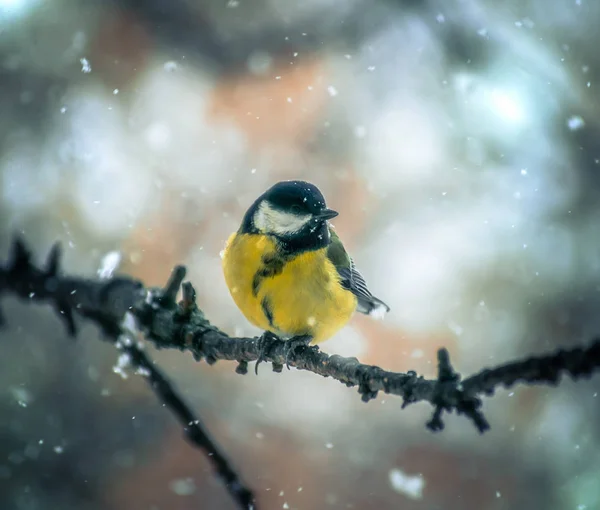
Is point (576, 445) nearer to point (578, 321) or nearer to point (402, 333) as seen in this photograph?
point (578, 321)

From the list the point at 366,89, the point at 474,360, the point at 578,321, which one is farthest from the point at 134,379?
the point at 578,321

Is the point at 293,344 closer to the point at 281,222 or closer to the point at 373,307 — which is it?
the point at 281,222

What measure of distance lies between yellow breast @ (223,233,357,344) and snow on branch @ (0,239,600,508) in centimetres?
24

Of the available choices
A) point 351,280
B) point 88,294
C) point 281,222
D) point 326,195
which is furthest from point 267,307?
point 326,195

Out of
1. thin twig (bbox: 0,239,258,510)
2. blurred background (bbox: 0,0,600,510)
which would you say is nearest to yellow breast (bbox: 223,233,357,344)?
thin twig (bbox: 0,239,258,510)

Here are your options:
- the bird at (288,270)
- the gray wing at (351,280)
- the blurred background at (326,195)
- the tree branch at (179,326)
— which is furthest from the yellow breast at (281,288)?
the blurred background at (326,195)

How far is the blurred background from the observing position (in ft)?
16.1

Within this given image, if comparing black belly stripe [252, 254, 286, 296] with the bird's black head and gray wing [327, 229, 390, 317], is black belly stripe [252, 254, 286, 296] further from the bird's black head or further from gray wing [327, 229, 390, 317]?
gray wing [327, 229, 390, 317]

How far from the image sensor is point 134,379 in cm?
504

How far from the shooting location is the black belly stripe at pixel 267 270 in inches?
93.4

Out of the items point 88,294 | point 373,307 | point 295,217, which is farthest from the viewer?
point 373,307

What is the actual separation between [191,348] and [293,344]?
0.60 m

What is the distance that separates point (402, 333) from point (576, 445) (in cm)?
167

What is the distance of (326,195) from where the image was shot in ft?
17.8
